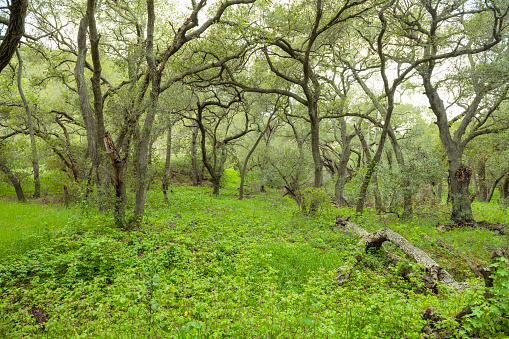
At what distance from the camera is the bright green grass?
668 centimetres

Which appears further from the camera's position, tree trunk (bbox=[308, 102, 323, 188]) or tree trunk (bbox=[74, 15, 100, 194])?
tree trunk (bbox=[308, 102, 323, 188])

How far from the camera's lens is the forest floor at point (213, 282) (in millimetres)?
3369

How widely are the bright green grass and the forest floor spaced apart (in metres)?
0.05

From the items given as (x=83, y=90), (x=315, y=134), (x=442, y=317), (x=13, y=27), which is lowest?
(x=442, y=317)

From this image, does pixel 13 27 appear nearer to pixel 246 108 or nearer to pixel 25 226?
pixel 25 226

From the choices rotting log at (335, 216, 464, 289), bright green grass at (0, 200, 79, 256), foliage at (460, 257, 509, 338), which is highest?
foliage at (460, 257, 509, 338)

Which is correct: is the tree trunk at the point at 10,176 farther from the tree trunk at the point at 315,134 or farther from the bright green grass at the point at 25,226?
the tree trunk at the point at 315,134

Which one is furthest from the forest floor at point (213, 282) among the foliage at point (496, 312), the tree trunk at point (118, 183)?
the tree trunk at point (118, 183)

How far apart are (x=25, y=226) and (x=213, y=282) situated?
8.08m

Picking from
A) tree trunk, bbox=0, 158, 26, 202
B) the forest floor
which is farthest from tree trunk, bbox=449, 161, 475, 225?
tree trunk, bbox=0, 158, 26, 202

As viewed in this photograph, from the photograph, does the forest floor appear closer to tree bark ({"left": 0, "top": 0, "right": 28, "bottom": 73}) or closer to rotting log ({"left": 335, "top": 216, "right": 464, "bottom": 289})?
rotting log ({"left": 335, "top": 216, "right": 464, "bottom": 289})

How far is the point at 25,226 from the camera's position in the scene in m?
8.89

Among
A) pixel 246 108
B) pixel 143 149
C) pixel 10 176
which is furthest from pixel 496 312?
pixel 10 176

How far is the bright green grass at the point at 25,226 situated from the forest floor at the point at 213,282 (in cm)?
5
